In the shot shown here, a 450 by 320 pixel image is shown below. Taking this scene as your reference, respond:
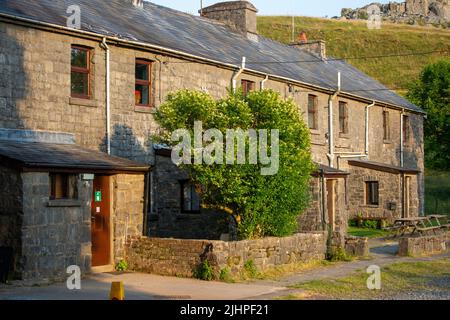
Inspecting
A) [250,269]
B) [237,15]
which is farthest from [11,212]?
[237,15]

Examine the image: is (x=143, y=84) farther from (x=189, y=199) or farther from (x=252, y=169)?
(x=252, y=169)

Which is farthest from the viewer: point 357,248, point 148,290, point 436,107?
point 436,107

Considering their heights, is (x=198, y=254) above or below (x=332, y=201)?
below

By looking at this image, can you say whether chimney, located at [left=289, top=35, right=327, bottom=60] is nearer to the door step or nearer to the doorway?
the doorway

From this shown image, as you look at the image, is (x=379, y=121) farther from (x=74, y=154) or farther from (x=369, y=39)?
(x=369, y=39)

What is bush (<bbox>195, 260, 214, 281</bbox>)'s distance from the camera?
591 inches

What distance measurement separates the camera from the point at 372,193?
103 feet

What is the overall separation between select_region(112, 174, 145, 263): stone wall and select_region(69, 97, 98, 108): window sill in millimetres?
2582

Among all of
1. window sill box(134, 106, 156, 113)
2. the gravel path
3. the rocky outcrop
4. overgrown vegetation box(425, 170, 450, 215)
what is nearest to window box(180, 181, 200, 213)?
window sill box(134, 106, 156, 113)

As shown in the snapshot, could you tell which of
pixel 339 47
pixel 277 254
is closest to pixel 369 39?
pixel 339 47

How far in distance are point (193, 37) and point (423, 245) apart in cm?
1004

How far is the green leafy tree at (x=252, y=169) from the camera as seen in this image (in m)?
16.6

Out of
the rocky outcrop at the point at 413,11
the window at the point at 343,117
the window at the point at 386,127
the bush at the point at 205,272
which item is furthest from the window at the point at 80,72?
the rocky outcrop at the point at 413,11

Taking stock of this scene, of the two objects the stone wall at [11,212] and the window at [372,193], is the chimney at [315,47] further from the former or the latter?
the stone wall at [11,212]
